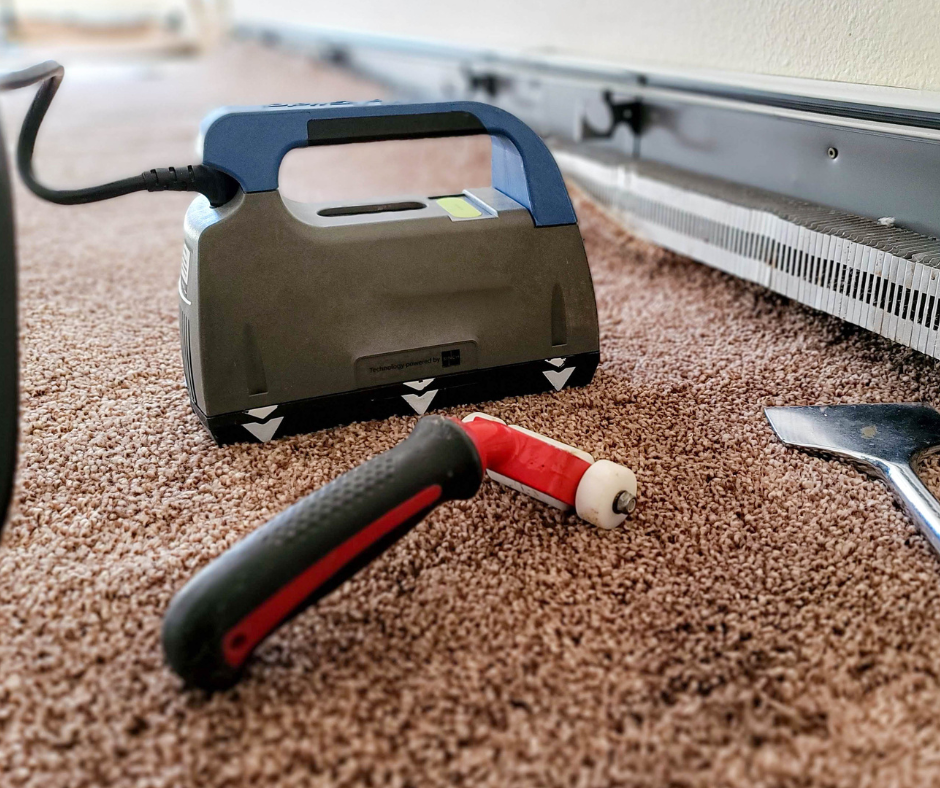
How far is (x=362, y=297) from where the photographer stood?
707 mm

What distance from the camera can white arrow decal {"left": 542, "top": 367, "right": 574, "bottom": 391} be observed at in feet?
2.61

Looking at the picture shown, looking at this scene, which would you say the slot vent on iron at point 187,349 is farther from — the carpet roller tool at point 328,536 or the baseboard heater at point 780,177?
the baseboard heater at point 780,177

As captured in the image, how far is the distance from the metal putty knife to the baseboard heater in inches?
3.8

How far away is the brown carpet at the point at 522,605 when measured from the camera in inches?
17.1

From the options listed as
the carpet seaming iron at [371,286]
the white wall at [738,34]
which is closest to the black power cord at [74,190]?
the carpet seaming iron at [371,286]

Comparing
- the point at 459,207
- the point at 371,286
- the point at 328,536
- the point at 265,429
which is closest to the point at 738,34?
the point at 459,207

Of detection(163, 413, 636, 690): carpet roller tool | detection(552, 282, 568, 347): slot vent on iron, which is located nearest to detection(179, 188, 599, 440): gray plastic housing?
detection(552, 282, 568, 347): slot vent on iron

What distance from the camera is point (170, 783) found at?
1.38 ft

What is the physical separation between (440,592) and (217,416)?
262mm

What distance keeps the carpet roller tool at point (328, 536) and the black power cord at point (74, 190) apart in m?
0.29

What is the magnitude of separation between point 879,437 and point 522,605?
0.36 m

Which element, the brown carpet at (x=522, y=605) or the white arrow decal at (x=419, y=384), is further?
the white arrow decal at (x=419, y=384)

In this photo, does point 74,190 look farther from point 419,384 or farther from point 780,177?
point 780,177

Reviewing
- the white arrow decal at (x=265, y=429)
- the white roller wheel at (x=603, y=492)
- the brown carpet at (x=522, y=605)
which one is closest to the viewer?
the brown carpet at (x=522, y=605)
